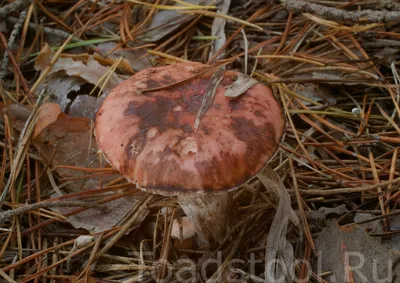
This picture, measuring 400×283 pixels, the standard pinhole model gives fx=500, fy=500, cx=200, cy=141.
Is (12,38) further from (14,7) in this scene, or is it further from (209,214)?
(209,214)

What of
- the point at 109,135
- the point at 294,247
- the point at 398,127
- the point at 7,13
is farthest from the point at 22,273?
the point at 398,127

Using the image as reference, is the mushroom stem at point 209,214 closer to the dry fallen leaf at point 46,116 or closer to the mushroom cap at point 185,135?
the mushroom cap at point 185,135

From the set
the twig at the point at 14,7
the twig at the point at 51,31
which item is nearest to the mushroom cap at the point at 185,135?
the twig at the point at 51,31

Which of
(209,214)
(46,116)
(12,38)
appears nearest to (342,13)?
(209,214)

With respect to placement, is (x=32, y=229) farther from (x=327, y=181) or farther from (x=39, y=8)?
(x=39, y=8)

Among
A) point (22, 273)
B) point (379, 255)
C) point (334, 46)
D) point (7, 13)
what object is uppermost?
point (7, 13)

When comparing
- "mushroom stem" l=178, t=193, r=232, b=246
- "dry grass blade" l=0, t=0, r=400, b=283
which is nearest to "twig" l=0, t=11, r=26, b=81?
"dry grass blade" l=0, t=0, r=400, b=283

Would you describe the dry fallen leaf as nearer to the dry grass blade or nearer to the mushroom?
the dry grass blade
